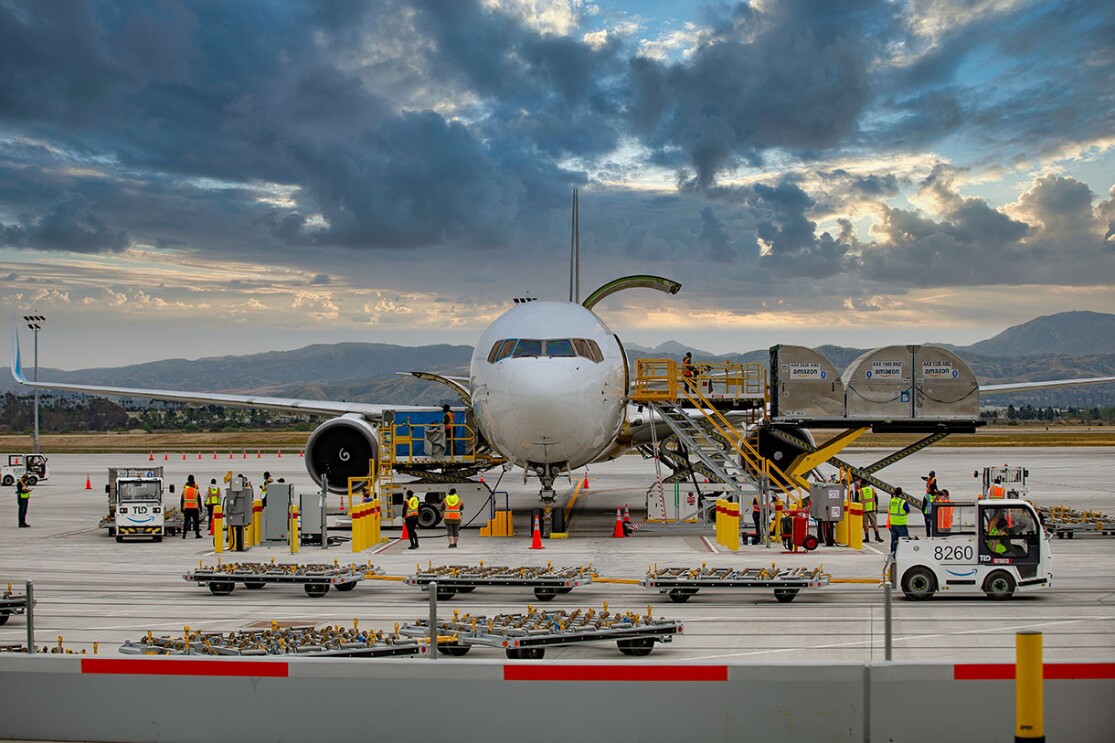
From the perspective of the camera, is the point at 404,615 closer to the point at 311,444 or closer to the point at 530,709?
the point at 530,709

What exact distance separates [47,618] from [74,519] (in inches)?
751

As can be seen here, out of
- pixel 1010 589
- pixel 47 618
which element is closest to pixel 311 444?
pixel 47 618

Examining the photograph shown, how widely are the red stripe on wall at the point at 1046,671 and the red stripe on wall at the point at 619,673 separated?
1.66 m

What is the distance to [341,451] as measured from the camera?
3247 centimetres

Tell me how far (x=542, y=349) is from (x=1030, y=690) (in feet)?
62.6

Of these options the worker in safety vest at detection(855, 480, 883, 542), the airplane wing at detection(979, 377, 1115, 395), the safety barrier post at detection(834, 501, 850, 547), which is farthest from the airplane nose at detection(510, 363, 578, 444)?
the airplane wing at detection(979, 377, 1115, 395)

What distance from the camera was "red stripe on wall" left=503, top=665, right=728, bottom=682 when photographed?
7969 millimetres

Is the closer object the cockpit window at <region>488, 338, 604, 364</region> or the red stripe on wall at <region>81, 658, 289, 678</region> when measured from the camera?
the red stripe on wall at <region>81, 658, 289, 678</region>

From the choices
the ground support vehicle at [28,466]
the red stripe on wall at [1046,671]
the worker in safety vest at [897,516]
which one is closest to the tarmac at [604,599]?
the worker in safety vest at [897,516]

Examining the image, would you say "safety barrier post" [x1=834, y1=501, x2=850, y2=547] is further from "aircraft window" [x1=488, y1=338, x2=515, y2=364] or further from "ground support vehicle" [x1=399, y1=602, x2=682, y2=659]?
"ground support vehicle" [x1=399, y1=602, x2=682, y2=659]

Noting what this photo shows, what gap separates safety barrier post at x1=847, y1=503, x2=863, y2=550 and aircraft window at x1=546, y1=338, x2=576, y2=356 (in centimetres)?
722

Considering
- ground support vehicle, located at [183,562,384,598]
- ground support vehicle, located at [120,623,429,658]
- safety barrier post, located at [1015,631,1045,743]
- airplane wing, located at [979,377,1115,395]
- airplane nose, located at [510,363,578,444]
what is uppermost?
airplane wing, located at [979,377,1115,395]

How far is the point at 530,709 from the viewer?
806 centimetres

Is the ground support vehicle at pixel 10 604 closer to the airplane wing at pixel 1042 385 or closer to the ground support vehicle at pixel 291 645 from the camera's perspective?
the ground support vehicle at pixel 291 645
